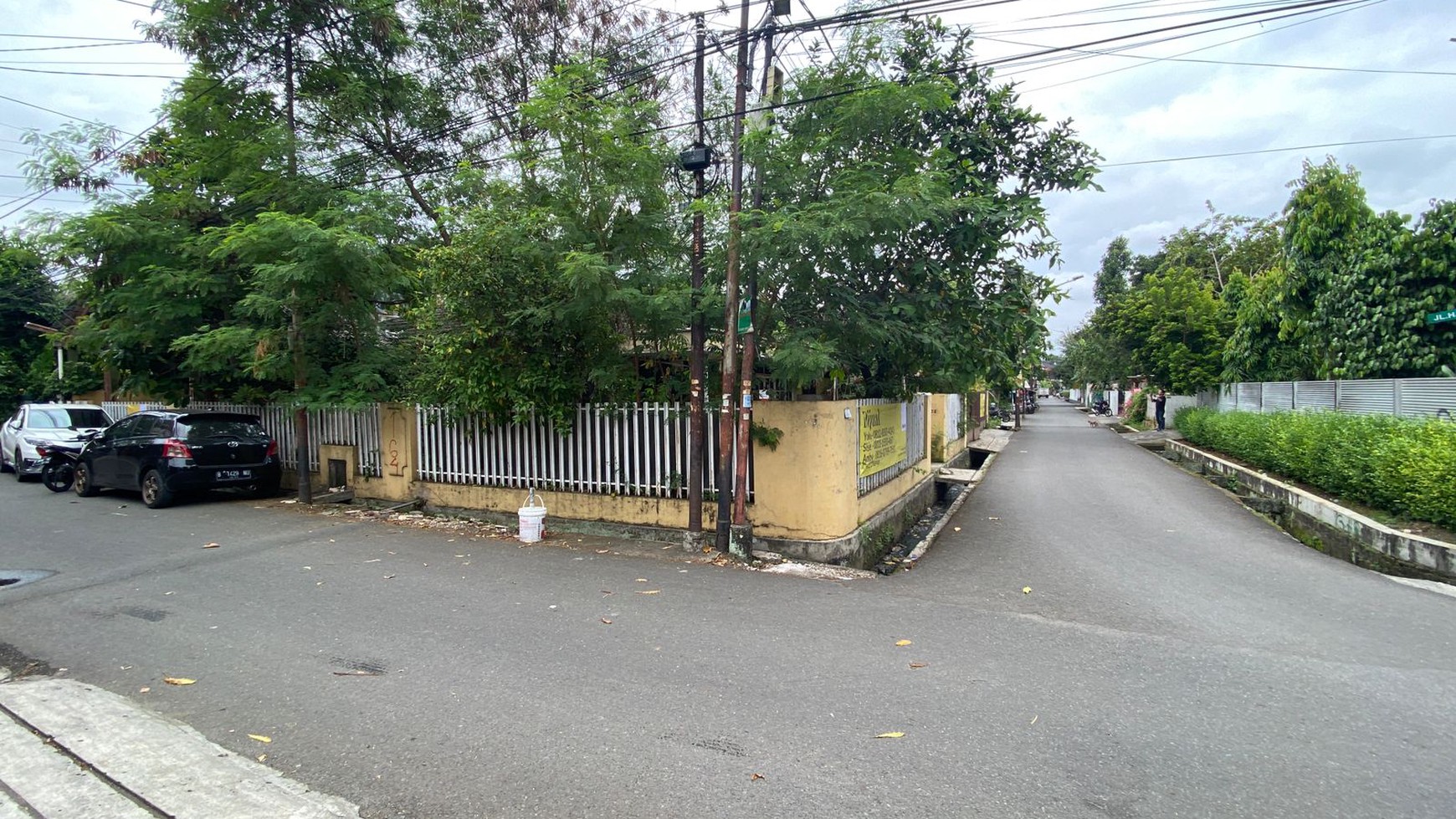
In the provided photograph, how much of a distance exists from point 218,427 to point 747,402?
30.1 ft

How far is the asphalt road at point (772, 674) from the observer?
3195 millimetres

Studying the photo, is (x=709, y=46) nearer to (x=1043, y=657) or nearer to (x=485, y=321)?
(x=485, y=321)

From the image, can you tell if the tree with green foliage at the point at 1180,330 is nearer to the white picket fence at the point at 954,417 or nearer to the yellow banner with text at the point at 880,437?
the white picket fence at the point at 954,417

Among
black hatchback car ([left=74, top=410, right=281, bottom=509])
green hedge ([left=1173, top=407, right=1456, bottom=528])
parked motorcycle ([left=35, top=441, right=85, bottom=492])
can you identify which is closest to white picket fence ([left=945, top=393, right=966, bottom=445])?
green hedge ([left=1173, top=407, right=1456, bottom=528])

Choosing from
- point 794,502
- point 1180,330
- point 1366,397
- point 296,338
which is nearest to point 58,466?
point 296,338

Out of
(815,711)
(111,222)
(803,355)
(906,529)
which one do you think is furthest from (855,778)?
(111,222)

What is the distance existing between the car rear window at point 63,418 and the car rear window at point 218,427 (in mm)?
6673

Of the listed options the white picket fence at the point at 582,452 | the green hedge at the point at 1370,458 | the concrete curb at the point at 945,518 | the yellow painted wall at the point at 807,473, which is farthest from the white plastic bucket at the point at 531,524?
the green hedge at the point at 1370,458

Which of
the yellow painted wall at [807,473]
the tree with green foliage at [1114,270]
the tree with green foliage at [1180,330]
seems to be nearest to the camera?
the yellow painted wall at [807,473]

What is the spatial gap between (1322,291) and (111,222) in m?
21.0

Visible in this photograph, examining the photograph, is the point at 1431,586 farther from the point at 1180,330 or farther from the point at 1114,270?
Result: the point at 1114,270

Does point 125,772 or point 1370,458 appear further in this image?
point 1370,458

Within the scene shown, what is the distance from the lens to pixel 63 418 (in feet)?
49.4

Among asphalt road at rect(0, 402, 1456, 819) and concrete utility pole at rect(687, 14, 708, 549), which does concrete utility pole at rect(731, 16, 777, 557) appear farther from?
asphalt road at rect(0, 402, 1456, 819)
